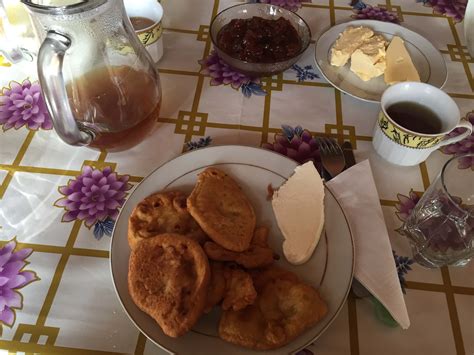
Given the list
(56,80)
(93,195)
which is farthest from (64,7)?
(93,195)

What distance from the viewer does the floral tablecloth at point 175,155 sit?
2.10 feet

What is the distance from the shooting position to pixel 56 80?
0.62m

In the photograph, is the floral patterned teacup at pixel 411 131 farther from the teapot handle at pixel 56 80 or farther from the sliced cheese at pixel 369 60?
the teapot handle at pixel 56 80

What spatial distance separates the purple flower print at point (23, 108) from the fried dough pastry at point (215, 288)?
1.75 ft

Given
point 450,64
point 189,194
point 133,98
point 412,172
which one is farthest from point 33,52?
point 450,64

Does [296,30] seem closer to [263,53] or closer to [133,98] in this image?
[263,53]

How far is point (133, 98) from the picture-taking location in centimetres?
80

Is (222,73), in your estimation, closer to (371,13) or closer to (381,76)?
(381,76)

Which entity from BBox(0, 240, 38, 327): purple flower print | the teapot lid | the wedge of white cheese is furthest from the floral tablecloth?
the teapot lid

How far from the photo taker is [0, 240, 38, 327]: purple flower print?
2.15ft

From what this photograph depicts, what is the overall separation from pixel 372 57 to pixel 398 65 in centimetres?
7

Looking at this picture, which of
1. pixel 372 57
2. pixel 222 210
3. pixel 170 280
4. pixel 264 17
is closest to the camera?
pixel 170 280

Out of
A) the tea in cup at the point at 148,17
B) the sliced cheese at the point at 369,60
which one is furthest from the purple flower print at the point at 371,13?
the tea in cup at the point at 148,17

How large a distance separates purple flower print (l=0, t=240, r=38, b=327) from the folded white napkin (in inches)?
21.6
